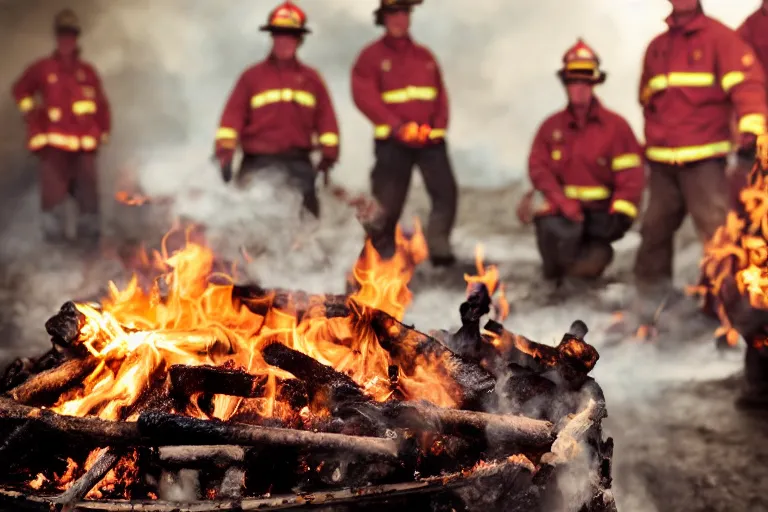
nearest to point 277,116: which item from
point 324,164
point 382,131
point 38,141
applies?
point 324,164

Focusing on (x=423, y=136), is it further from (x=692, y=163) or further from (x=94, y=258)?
(x=94, y=258)

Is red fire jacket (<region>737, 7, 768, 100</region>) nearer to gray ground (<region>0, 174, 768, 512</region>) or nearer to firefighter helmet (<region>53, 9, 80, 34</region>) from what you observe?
gray ground (<region>0, 174, 768, 512</region>)

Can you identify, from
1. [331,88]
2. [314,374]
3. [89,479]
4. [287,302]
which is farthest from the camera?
[331,88]

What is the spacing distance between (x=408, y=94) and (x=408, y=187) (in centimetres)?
92

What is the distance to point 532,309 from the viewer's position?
6211 mm

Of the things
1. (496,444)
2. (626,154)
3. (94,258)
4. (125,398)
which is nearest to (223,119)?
(94,258)

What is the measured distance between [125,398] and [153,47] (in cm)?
890

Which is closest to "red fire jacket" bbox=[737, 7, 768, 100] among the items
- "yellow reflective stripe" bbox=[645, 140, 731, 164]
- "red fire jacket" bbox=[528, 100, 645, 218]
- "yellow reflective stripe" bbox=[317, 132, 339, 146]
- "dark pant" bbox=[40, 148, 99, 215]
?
"yellow reflective stripe" bbox=[645, 140, 731, 164]

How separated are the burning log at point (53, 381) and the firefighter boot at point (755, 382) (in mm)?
3532

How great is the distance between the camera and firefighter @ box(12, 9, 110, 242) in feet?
27.9

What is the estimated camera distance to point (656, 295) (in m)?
6.02

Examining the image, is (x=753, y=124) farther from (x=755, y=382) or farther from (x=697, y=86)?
(x=755, y=382)

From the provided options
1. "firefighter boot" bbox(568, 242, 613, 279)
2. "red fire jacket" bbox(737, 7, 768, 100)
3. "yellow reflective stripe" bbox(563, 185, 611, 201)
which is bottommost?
"firefighter boot" bbox(568, 242, 613, 279)

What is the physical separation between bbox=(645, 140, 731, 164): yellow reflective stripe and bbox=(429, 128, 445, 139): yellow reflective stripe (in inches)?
87.0
